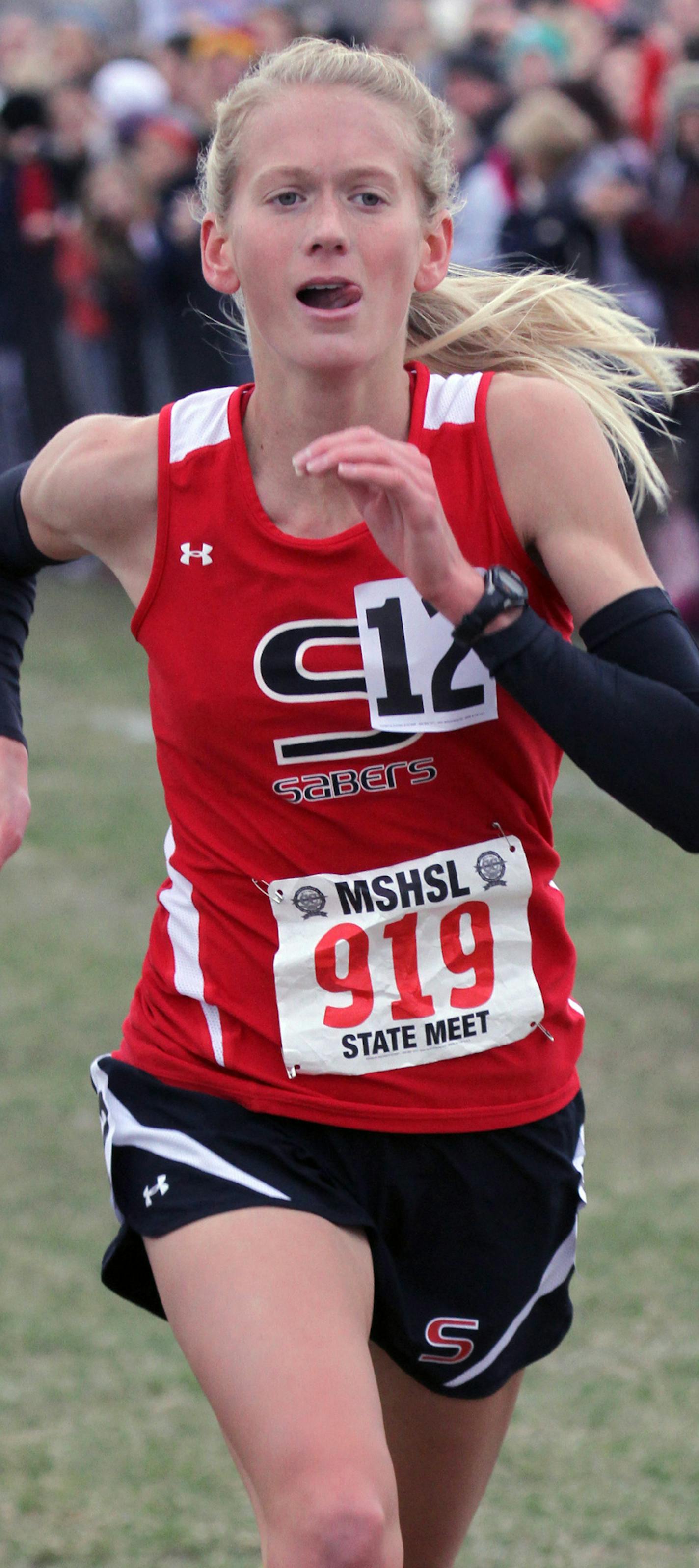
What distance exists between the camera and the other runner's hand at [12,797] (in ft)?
8.87

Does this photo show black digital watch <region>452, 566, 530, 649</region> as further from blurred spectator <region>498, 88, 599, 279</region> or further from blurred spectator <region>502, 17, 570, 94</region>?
blurred spectator <region>502, 17, 570, 94</region>

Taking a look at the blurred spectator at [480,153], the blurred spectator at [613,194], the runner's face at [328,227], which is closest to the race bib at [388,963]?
the runner's face at [328,227]

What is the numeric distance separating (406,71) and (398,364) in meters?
0.37

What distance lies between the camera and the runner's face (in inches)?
90.3

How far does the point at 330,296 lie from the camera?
2.33 meters

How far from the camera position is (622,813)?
7172 mm

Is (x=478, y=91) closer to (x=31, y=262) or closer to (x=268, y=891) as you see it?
(x=31, y=262)

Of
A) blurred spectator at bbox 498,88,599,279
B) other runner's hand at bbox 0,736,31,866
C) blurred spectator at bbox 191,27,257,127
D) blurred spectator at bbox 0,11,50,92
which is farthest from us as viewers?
blurred spectator at bbox 0,11,50,92

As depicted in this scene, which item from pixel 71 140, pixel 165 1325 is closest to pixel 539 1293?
pixel 165 1325

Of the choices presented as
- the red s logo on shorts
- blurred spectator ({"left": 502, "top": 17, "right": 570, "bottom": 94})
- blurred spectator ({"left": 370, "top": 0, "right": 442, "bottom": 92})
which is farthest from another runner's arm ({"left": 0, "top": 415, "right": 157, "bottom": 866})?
blurred spectator ({"left": 370, "top": 0, "right": 442, "bottom": 92})

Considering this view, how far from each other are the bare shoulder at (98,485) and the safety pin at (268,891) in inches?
18.2

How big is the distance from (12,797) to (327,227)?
3.10 ft

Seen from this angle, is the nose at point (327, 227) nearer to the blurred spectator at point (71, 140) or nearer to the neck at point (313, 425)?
the neck at point (313, 425)

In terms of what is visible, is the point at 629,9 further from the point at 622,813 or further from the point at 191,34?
the point at 622,813
